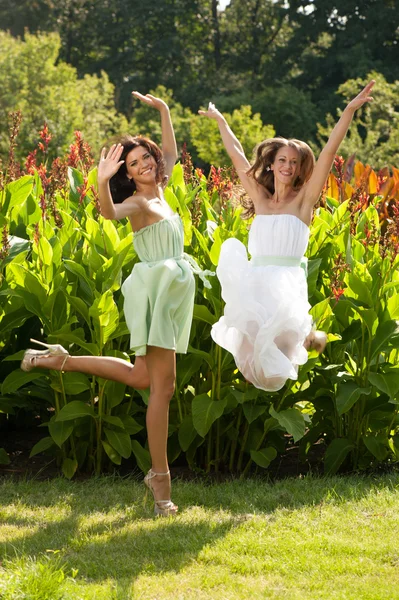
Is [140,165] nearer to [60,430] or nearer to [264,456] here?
[60,430]

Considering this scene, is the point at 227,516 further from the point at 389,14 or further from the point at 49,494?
the point at 389,14

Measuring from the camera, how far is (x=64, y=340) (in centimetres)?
473

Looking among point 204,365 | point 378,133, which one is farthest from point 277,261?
point 378,133

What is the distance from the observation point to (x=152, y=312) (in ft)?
13.9

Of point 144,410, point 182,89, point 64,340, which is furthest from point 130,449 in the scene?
point 182,89

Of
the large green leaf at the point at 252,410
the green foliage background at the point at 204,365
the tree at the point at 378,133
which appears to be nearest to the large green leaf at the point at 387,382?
the green foliage background at the point at 204,365

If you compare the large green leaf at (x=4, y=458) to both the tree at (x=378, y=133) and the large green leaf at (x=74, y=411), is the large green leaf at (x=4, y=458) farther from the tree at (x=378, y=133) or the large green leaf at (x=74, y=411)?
the tree at (x=378, y=133)

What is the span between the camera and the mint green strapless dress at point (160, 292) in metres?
4.21

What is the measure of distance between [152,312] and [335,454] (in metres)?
1.43

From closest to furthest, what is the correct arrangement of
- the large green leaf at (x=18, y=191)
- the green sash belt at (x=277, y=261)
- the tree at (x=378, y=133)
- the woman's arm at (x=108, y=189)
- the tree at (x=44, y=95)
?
1. the woman's arm at (x=108, y=189)
2. the green sash belt at (x=277, y=261)
3. the large green leaf at (x=18, y=191)
4. the tree at (x=378, y=133)
5. the tree at (x=44, y=95)

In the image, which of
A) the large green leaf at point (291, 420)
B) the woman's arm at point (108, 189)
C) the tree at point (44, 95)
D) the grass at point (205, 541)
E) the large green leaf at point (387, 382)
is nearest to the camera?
the grass at point (205, 541)

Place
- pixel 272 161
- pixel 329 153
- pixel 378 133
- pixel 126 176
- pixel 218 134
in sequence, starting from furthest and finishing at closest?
pixel 218 134 < pixel 378 133 < pixel 272 161 < pixel 126 176 < pixel 329 153

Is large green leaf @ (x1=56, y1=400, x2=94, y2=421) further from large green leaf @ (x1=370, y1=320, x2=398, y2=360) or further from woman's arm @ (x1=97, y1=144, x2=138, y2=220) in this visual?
large green leaf @ (x1=370, y1=320, x2=398, y2=360)

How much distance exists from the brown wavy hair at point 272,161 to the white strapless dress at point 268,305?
0.88ft
